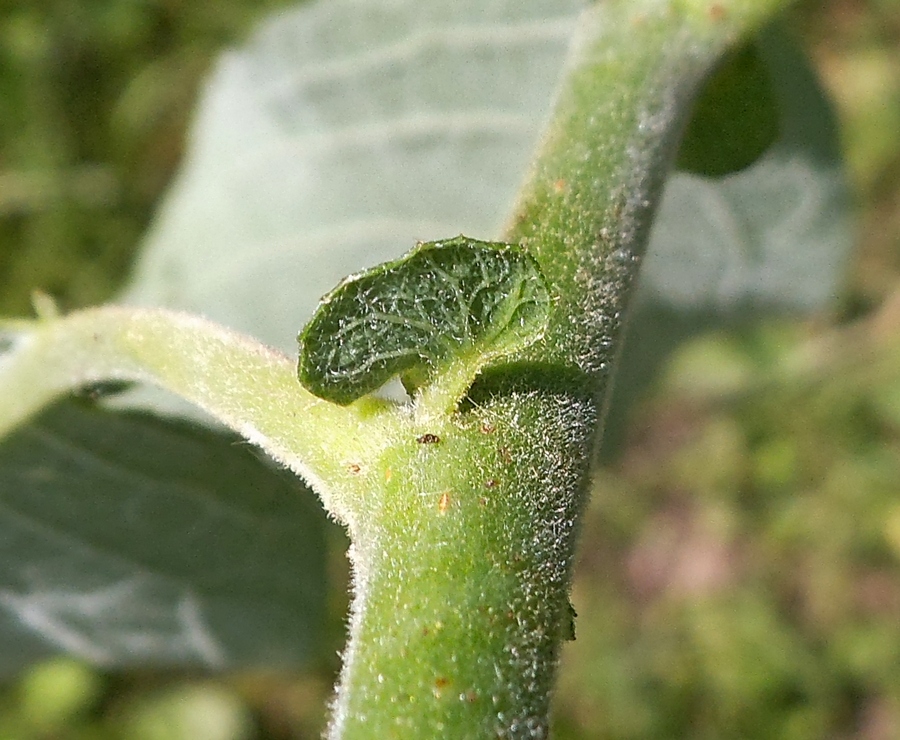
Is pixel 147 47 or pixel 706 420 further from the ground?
pixel 147 47

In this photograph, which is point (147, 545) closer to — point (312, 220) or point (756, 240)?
point (312, 220)

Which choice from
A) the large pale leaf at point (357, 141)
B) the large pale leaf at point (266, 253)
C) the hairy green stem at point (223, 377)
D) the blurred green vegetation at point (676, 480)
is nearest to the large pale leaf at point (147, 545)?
the large pale leaf at point (266, 253)

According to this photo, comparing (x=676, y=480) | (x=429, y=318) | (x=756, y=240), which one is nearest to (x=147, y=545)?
(x=429, y=318)

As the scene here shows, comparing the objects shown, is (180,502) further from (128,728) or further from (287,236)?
(128,728)

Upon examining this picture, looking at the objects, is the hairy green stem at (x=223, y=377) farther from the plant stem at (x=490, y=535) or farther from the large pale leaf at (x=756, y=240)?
the large pale leaf at (x=756, y=240)


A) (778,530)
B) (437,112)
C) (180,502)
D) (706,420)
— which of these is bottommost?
(180,502)

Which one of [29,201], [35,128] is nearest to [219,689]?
[29,201]
